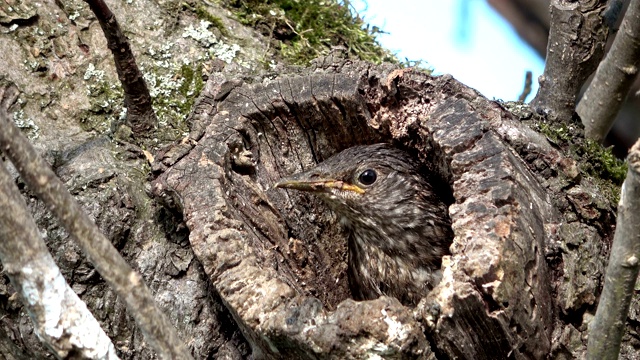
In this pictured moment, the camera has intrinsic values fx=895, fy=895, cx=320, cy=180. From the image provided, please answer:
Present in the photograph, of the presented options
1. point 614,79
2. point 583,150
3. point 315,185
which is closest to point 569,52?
point 583,150

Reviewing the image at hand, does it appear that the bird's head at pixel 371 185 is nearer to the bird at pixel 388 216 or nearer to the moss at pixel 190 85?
the bird at pixel 388 216

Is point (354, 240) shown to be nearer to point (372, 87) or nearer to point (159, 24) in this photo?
point (372, 87)

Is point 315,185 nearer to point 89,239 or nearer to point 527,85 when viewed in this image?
point 527,85

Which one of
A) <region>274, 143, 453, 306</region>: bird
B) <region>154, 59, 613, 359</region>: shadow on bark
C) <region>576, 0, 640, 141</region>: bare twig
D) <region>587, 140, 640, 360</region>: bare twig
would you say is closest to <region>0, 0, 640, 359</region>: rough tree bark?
<region>154, 59, 613, 359</region>: shadow on bark

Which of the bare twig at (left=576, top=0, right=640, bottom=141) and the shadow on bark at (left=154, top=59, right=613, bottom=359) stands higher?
the bare twig at (left=576, top=0, right=640, bottom=141)

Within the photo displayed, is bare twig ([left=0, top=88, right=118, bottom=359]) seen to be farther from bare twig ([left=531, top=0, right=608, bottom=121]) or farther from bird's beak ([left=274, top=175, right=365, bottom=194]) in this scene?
bare twig ([left=531, top=0, right=608, bottom=121])

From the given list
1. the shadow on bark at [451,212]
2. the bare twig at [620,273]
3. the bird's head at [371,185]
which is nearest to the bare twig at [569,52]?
the shadow on bark at [451,212]

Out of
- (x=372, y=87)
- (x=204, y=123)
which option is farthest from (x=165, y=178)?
(x=372, y=87)
